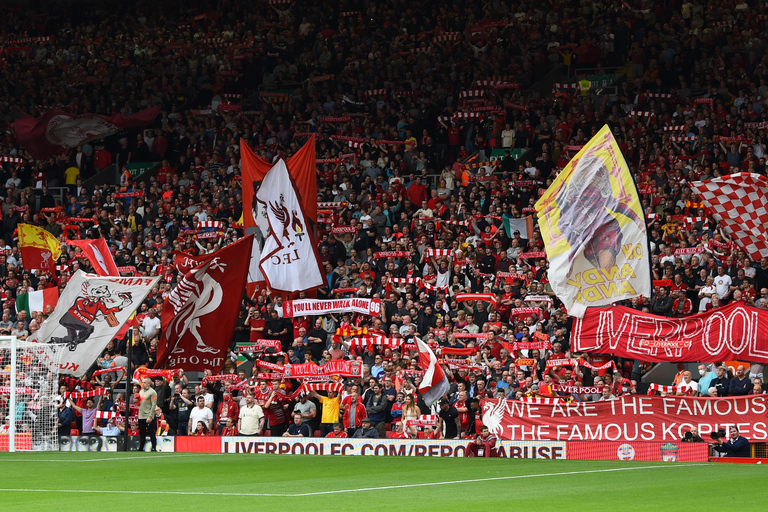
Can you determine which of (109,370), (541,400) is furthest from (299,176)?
(541,400)

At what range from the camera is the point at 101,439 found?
78.6 feet

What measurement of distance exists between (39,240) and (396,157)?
9.51 meters

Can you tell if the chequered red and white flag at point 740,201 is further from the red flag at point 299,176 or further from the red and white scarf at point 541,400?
the red flag at point 299,176

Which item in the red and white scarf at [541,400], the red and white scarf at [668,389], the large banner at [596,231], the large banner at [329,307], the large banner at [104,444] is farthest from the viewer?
the large banner at [329,307]

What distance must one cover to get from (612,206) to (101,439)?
35.8 feet

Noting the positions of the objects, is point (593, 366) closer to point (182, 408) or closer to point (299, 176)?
point (182, 408)

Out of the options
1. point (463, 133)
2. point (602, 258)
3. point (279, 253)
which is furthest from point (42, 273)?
point (602, 258)

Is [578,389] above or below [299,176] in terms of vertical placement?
below

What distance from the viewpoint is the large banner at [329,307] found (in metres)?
25.5

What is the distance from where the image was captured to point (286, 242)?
26.0 metres

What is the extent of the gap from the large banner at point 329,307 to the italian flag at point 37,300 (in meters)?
6.67

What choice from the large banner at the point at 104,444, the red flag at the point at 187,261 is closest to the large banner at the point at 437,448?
the large banner at the point at 104,444

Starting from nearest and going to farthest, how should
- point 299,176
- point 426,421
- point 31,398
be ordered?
point 426,421
point 31,398
point 299,176

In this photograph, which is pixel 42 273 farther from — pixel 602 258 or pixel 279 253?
pixel 602 258
